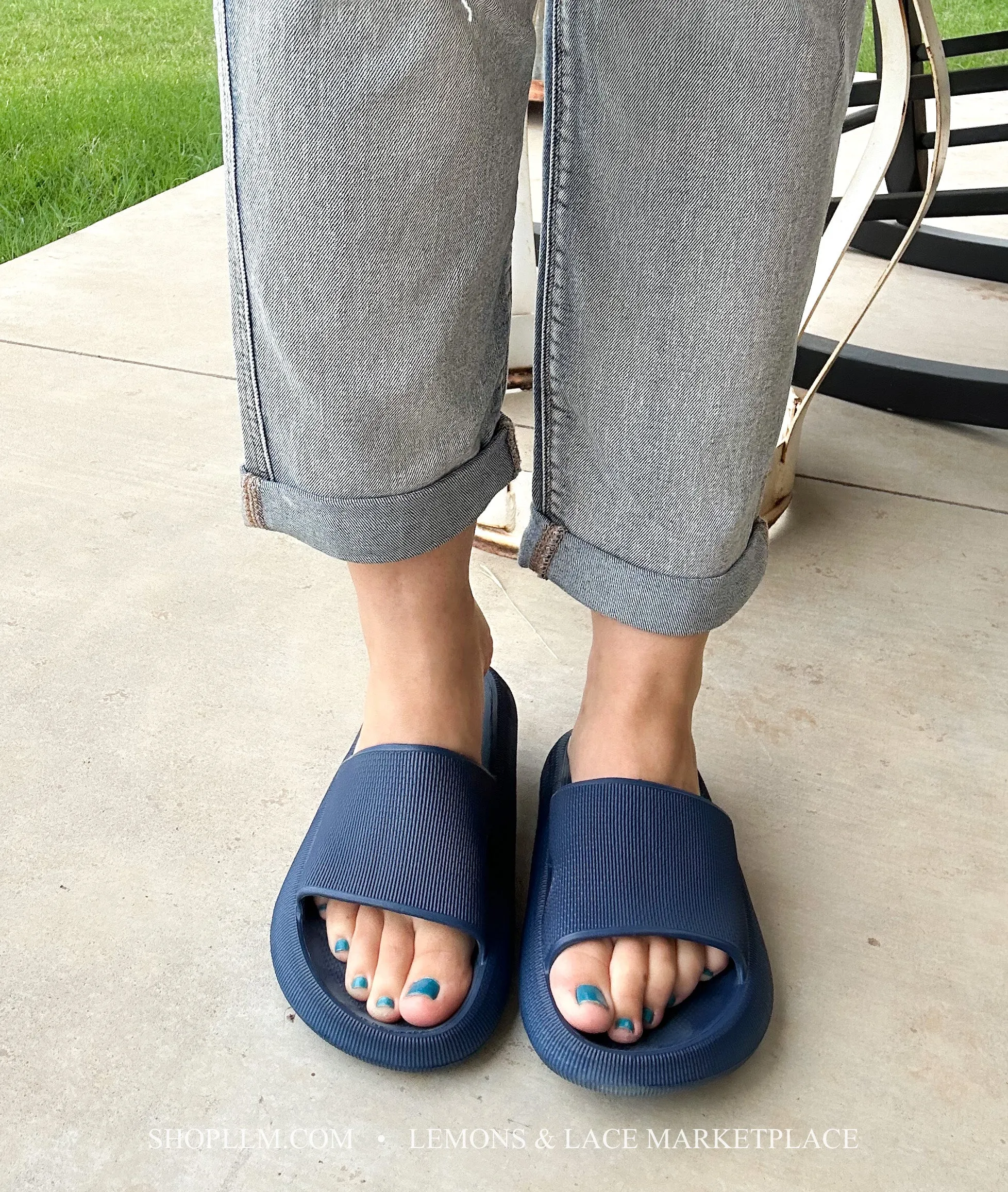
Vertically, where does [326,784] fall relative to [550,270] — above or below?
below

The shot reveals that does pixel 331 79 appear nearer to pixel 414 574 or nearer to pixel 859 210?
pixel 414 574

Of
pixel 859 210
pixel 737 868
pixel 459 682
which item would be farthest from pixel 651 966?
pixel 859 210

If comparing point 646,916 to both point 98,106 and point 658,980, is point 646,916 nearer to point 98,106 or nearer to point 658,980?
point 658,980

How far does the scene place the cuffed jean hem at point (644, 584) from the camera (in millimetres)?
636

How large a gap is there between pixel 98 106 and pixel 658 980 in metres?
3.23

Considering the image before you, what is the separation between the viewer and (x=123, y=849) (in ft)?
2.47

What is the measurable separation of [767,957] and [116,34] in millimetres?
4769

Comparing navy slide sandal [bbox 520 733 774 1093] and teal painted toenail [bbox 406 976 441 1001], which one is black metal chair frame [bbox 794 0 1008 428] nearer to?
navy slide sandal [bbox 520 733 774 1093]

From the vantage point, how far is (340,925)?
63 centimetres

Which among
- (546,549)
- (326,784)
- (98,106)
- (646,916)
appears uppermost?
(546,549)

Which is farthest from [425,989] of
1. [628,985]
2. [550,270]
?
[550,270]

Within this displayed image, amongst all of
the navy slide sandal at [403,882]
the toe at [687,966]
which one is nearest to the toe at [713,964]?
the toe at [687,966]

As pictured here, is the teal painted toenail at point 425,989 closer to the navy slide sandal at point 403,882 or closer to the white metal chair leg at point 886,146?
the navy slide sandal at point 403,882

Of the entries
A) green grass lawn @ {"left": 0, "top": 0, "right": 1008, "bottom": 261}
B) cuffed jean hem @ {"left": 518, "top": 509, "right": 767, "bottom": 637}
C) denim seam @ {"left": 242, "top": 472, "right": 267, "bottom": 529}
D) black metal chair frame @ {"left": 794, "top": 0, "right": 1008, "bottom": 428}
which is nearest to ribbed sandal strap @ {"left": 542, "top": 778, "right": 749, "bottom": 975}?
cuffed jean hem @ {"left": 518, "top": 509, "right": 767, "bottom": 637}
